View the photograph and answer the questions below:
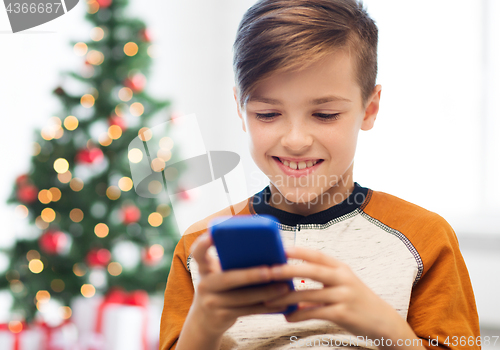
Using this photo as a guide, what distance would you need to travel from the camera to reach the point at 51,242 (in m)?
1.75

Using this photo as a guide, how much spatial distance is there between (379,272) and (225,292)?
12.0 inches

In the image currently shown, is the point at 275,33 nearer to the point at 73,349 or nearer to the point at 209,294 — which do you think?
the point at 209,294

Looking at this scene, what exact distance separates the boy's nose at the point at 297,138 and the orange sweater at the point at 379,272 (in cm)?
15

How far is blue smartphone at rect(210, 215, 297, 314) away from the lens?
39 centimetres

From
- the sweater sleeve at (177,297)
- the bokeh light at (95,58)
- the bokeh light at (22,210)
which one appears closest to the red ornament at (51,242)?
the bokeh light at (22,210)

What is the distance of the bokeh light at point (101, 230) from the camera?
1780mm

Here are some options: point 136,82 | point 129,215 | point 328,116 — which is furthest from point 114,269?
point 328,116

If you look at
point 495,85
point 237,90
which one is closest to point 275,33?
point 237,90

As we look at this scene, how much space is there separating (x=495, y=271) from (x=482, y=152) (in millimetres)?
511

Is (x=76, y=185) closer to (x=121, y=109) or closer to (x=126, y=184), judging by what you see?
(x=126, y=184)

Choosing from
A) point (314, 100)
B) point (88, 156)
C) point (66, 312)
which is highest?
point (314, 100)

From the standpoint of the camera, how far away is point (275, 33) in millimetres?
654

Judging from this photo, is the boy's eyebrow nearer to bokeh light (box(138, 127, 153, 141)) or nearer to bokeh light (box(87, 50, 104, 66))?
bokeh light (box(138, 127, 153, 141))

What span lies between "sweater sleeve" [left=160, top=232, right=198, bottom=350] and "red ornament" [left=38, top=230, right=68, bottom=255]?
47.9 inches
